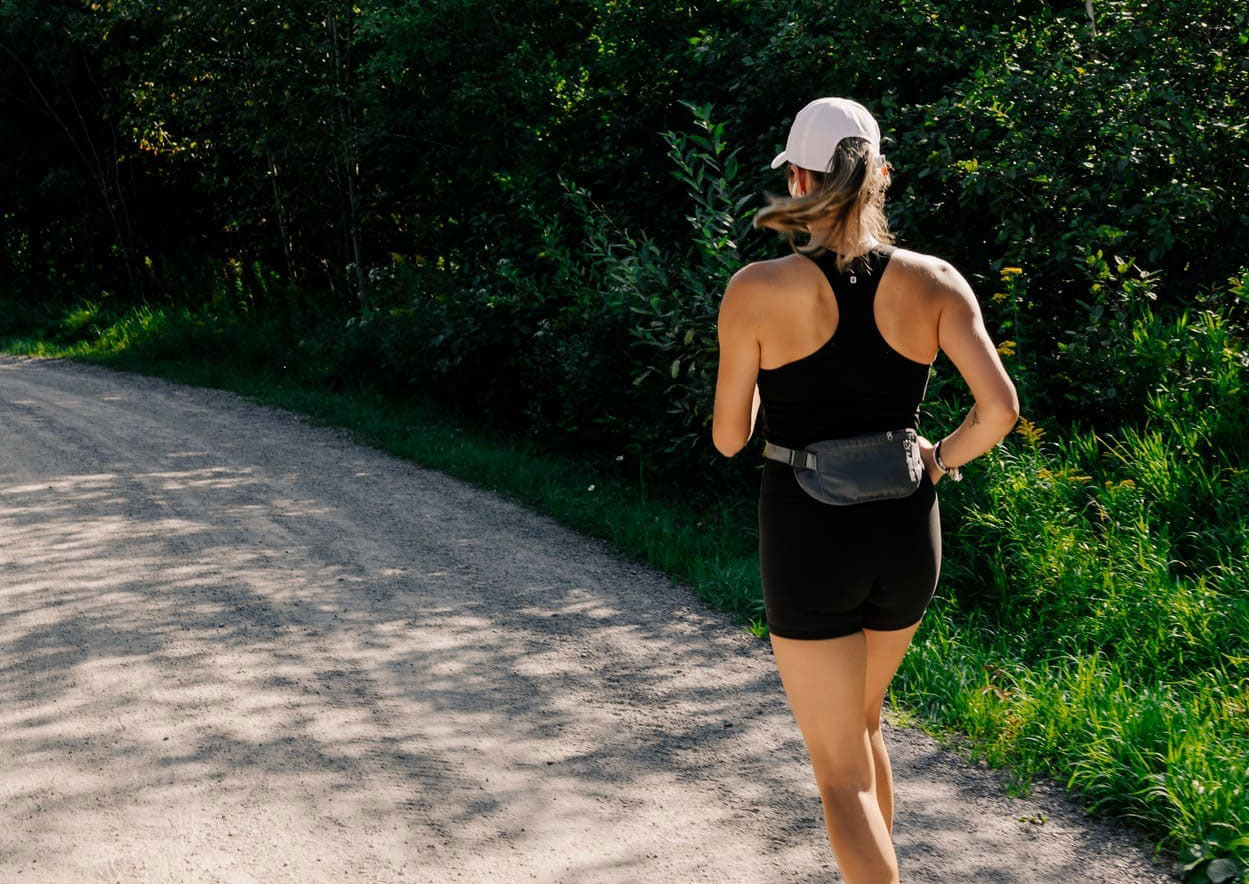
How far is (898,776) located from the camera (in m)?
4.22

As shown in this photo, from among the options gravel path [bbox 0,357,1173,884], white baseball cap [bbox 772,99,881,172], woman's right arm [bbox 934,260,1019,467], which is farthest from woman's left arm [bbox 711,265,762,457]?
gravel path [bbox 0,357,1173,884]

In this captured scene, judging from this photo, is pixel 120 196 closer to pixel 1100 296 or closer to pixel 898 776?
pixel 1100 296

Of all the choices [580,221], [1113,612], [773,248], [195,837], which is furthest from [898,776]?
[580,221]

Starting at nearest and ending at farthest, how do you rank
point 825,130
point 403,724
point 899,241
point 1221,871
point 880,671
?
point 825,130, point 880,671, point 1221,871, point 403,724, point 899,241

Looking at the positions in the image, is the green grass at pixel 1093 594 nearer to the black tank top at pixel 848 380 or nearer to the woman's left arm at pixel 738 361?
the black tank top at pixel 848 380

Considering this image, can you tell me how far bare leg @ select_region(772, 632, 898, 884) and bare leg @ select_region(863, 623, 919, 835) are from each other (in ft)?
0.23

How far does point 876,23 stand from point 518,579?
4967 millimetres

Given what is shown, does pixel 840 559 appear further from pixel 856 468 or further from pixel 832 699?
pixel 832 699

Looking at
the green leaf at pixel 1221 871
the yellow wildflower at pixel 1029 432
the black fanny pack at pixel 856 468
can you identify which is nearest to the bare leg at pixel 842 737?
the black fanny pack at pixel 856 468

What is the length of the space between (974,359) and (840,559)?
0.55m

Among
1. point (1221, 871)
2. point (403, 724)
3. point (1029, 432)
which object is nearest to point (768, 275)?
point (1221, 871)

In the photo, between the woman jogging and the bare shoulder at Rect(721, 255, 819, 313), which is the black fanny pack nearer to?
the woman jogging

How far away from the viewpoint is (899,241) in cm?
851

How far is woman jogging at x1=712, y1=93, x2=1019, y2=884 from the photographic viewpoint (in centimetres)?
256
